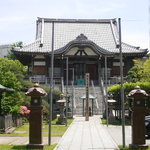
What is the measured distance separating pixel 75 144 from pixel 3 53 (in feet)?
202

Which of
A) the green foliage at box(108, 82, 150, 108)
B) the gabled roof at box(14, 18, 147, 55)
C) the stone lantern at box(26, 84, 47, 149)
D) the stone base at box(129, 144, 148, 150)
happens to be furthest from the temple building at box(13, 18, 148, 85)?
the stone base at box(129, 144, 148, 150)

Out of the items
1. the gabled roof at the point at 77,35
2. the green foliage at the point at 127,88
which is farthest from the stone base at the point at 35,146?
the gabled roof at the point at 77,35

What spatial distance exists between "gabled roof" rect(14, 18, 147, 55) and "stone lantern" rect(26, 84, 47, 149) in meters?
31.5

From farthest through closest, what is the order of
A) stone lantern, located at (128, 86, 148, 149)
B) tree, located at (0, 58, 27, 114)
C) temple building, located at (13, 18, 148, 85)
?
temple building, located at (13, 18, 148, 85), tree, located at (0, 58, 27, 114), stone lantern, located at (128, 86, 148, 149)

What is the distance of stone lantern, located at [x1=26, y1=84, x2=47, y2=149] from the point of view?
14.0 meters

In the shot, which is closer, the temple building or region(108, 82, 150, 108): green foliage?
region(108, 82, 150, 108): green foliage

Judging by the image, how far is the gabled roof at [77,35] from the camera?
48.5 metres

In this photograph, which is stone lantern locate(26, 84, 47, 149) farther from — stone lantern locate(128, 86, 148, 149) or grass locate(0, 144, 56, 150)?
stone lantern locate(128, 86, 148, 149)

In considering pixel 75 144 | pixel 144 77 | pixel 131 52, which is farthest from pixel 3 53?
pixel 75 144

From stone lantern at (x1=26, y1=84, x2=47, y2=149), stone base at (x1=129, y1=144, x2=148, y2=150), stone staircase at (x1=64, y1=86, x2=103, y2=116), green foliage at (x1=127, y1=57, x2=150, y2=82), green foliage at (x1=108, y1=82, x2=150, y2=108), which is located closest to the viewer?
stone base at (x1=129, y1=144, x2=148, y2=150)

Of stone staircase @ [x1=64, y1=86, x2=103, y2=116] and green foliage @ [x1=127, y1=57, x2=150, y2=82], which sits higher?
green foliage @ [x1=127, y1=57, x2=150, y2=82]

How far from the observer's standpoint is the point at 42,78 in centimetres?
4606

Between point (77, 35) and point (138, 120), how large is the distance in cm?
4174

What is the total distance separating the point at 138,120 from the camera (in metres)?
14.0
